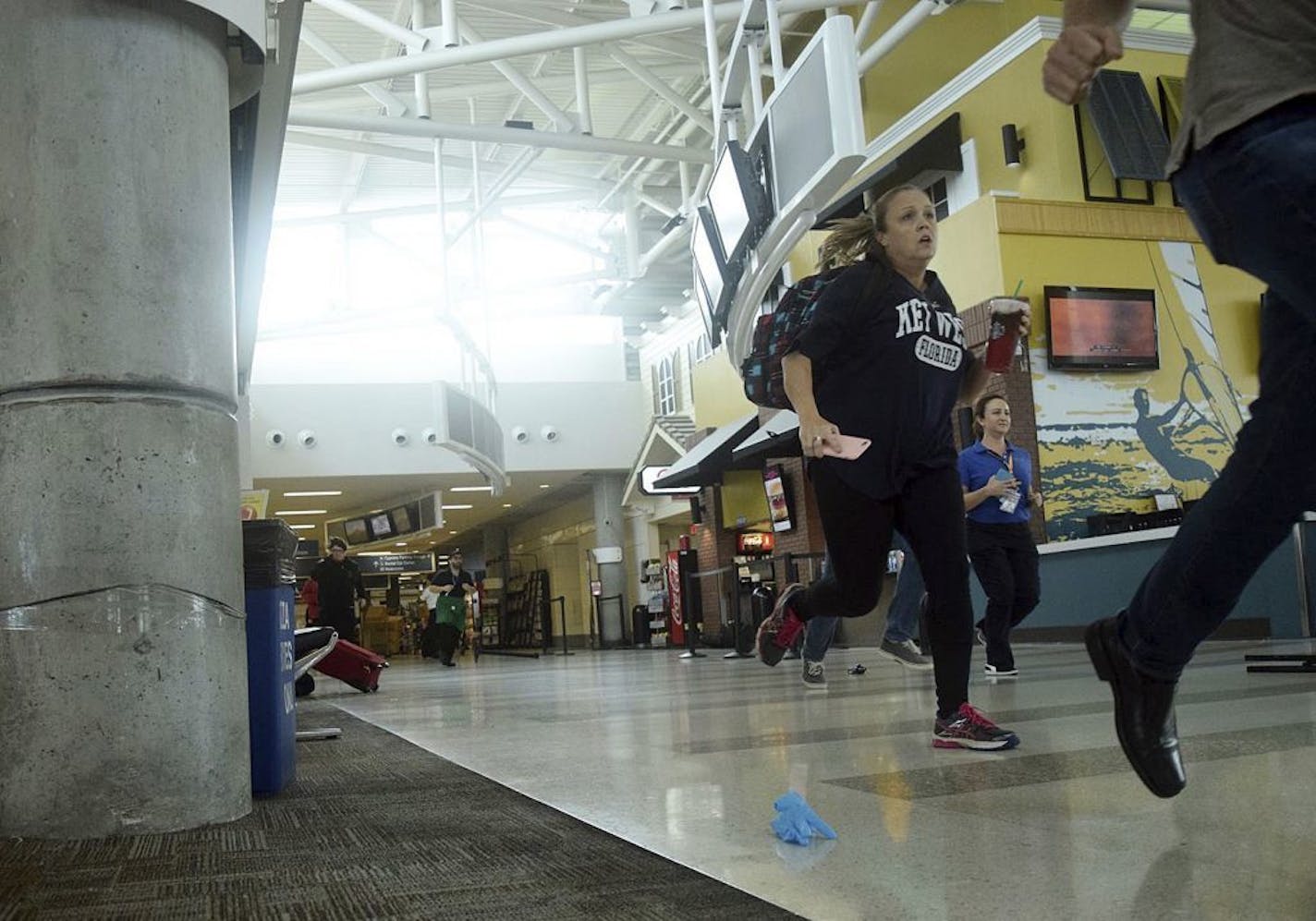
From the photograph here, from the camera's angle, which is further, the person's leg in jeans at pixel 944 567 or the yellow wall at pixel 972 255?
the yellow wall at pixel 972 255

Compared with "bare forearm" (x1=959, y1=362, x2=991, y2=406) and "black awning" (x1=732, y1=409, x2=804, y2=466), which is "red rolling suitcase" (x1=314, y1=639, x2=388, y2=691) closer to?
"bare forearm" (x1=959, y1=362, x2=991, y2=406)

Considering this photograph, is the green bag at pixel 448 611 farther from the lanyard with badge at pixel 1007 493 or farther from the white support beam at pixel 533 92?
the lanyard with badge at pixel 1007 493

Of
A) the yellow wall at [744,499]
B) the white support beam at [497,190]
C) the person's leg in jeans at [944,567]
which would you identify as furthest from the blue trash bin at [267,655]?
the yellow wall at [744,499]

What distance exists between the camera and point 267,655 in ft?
10.9

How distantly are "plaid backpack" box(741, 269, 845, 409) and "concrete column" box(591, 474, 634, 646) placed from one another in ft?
80.9

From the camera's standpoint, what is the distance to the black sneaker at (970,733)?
328cm

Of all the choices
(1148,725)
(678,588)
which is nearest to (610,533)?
(678,588)

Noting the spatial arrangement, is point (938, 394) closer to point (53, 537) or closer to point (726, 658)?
point (53, 537)

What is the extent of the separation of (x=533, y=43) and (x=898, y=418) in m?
10.7

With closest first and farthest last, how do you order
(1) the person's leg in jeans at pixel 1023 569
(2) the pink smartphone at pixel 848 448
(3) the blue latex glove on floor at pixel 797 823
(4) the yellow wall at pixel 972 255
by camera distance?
(3) the blue latex glove on floor at pixel 797 823, (2) the pink smartphone at pixel 848 448, (1) the person's leg in jeans at pixel 1023 569, (4) the yellow wall at pixel 972 255

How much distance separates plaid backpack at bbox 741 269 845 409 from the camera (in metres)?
3.52

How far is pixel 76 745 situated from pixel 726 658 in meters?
11.1

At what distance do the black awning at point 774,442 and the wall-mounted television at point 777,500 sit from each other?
0.92 ft

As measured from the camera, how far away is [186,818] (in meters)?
2.57
